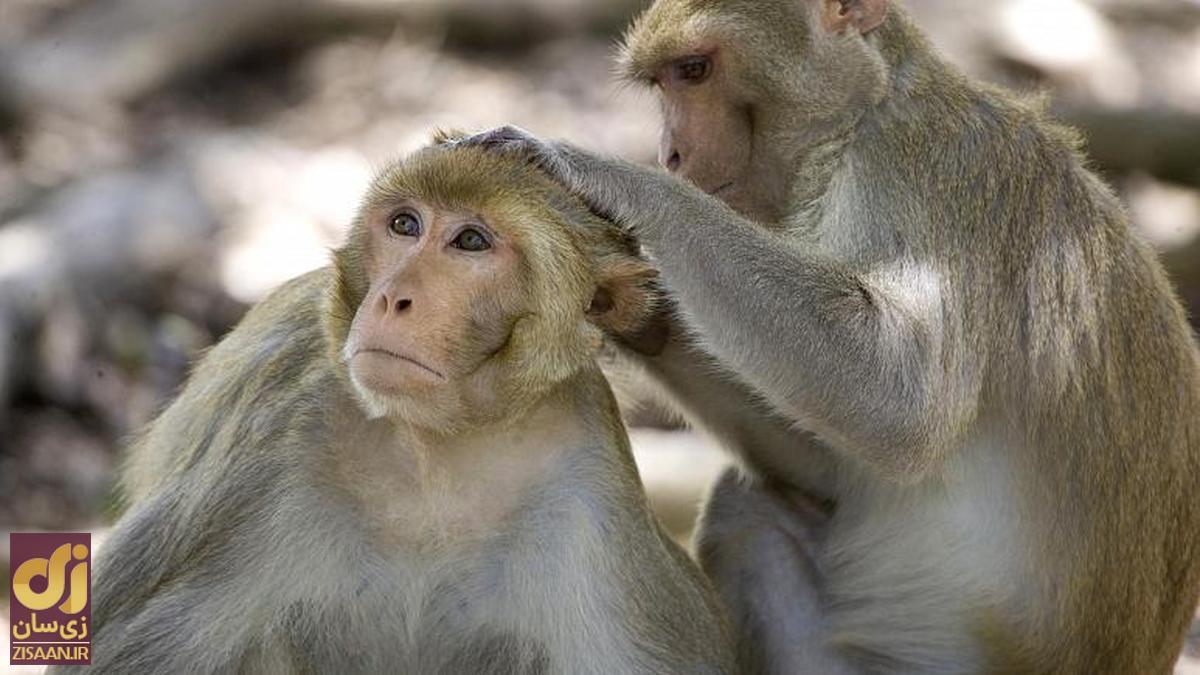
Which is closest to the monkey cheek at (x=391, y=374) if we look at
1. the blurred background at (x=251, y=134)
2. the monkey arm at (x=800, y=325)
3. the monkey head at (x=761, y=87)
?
the monkey arm at (x=800, y=325)

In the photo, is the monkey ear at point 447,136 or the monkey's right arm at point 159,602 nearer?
the monkey's right arm at point 159,602

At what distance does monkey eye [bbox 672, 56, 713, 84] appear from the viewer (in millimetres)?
6770

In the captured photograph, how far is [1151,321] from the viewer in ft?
22.0

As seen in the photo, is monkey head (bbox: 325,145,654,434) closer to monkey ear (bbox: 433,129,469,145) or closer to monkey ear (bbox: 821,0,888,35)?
monkey ear (bbox: 433,129,469,145)

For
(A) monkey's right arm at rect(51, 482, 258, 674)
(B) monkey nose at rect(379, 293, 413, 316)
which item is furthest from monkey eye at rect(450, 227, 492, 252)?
(A) monkey's right arm at rect(51, 482, 258, 674)

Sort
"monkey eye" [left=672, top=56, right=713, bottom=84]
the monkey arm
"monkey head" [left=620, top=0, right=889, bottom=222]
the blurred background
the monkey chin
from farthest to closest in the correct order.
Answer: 1. the blurred background
2. "monkey eye" [left=672, top=56, right=713, bottom=84]
3. "monkey head" [left=620, top=0, right=889, bottom=222]
4. the monkey arm
5. the monkey chin

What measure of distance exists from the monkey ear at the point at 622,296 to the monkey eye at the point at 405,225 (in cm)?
54

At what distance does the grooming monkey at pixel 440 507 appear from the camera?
5.59 m

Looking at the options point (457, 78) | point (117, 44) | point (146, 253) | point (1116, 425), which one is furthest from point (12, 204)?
point (1116, 425)

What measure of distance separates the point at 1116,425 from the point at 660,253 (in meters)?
1.58

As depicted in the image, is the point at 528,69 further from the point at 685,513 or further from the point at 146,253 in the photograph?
the point at 685,513

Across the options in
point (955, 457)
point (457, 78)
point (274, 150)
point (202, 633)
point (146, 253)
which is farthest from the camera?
point (457, 78)

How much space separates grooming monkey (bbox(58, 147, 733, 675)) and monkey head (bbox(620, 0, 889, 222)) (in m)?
0.85

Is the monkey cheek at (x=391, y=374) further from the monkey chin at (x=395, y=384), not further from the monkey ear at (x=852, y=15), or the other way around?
the monkey ear at (x=852, y=15)
